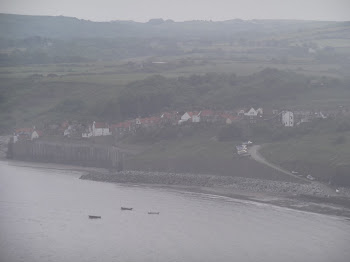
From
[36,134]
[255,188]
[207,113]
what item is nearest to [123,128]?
[207,113]

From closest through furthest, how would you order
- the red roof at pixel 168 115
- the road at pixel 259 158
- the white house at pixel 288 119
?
the road at pixel 259 158
the white house at pixel 288 119
the red roof at pixel 168 115

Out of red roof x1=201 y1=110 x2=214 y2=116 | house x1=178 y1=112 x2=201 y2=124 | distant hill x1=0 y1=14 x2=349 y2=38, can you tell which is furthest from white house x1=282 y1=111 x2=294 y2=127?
distant hill x1=0 y1=14 x2=349 y2=38

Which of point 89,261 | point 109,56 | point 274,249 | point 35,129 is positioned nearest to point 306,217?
point 274,249

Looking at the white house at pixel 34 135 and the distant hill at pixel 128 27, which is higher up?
the distant hill at pixel 128 27

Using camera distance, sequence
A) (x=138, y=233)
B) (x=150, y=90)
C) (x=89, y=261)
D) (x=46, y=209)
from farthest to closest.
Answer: (x=150, y=90), (x=46, y=209), (x=138, y=233), (x=89, y=261)

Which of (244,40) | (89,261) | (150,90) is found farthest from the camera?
(244,40)

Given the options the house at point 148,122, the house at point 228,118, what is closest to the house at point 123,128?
the house at point 148,122

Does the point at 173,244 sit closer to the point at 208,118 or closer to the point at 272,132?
the point at 272,132

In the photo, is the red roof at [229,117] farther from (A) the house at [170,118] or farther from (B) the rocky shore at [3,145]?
(B) the rocky shore at [3,145]
